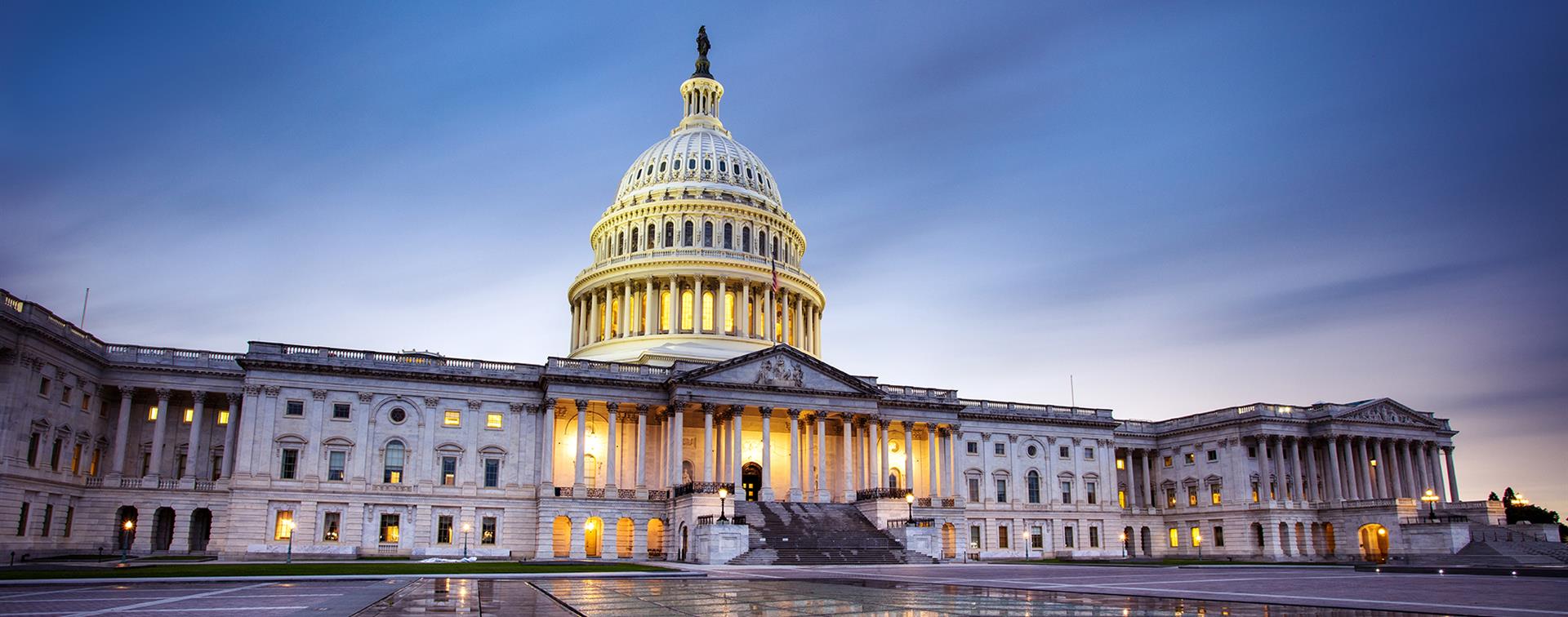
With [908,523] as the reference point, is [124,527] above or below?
below

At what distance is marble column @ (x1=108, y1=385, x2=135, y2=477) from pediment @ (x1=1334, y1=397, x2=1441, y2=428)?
292 ft

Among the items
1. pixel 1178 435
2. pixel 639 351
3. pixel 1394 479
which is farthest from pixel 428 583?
pixel 1394 479

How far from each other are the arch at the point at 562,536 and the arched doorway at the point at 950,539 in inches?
1055

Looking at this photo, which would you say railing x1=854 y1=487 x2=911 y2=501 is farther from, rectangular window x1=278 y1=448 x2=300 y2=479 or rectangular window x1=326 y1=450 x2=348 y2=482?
rectangular window x1=278 y1=448 x2=300 y2=479

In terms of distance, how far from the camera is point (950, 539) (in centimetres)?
7625

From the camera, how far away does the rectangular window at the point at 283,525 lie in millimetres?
62469

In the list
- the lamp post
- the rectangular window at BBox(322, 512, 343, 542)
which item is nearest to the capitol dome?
the lamp post

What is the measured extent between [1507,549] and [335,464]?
2981 inches

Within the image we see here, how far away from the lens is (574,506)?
6531 centimetres

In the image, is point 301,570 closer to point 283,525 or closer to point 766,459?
point 283,525

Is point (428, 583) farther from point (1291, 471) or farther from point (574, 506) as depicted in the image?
point (1291, 471)

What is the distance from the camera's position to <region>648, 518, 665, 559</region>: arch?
68.0m

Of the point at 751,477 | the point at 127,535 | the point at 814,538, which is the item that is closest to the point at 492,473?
the point at 751,477

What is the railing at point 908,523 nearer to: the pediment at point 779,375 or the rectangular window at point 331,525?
the pediment at point 779,375
